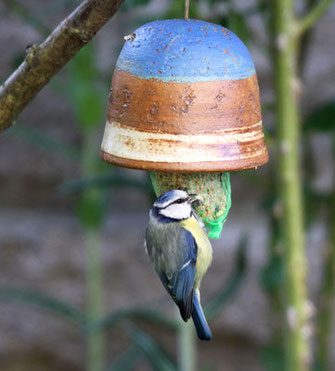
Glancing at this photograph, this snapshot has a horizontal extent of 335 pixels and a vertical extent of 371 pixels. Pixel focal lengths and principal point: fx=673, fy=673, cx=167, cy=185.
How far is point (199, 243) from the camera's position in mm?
874

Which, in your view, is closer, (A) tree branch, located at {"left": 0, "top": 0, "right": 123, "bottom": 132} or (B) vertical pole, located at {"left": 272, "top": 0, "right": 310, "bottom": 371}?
(A) tree branch, located at {"left": 0, "top": 0, "right": 123, "bottom": 132}

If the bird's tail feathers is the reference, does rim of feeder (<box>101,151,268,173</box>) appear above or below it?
above

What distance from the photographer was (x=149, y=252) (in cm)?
89

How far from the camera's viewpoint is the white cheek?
77 centimetres

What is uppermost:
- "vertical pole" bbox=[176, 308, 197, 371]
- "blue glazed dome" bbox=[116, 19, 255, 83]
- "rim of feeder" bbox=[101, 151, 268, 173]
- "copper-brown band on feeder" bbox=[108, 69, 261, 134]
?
"blue glazed dome" bbox=[116, 19, 255, 83]

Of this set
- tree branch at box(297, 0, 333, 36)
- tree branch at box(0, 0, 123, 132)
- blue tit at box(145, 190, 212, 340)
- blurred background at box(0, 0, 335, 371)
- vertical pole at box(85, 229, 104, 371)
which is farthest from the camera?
blurred background at box(0, 0, 335, 371)

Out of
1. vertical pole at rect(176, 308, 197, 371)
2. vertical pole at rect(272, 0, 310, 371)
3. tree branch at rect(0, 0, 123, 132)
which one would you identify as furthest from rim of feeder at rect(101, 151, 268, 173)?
vertical pole at rect(176, 308, 197, 371)

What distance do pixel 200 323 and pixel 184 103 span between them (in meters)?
0.31

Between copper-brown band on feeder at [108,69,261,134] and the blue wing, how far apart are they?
0.19 meters

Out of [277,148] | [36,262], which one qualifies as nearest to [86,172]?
[36,262]

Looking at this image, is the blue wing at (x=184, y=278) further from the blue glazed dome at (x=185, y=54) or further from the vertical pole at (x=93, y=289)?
the vertical pole at (x=93, y=289)

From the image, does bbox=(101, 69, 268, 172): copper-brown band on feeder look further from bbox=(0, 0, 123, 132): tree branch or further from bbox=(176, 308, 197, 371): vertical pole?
bbox=(176, 308, 197, 371): vertical pole

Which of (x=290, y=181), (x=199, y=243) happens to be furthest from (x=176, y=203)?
(x=290, y=181)

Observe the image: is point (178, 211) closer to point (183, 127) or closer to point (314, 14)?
point (183, 127)
